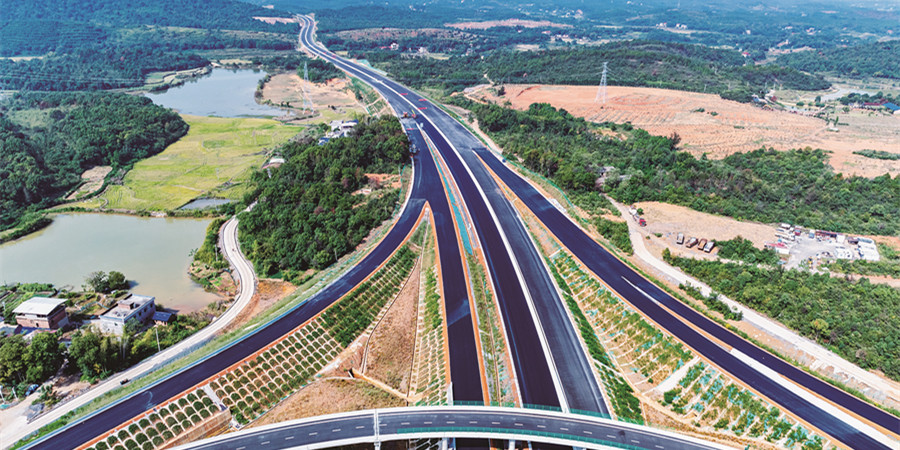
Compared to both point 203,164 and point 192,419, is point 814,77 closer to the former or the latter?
point 203,164

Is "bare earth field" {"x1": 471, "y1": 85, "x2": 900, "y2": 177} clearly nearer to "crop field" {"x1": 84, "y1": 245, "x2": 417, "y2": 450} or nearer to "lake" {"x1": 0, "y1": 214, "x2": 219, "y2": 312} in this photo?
"crop field" {"x1": 84, "y1": 245, "x2": 417, "y2": 450}

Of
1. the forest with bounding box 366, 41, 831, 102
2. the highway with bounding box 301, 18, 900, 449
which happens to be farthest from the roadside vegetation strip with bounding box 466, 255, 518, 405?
the forest with bounding box 366, 41, 831, 102

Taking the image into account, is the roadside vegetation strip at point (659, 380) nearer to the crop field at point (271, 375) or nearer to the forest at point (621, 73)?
the crop field at point (271, 375)

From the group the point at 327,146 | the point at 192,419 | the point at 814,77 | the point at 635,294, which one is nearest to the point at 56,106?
the point at 327,146

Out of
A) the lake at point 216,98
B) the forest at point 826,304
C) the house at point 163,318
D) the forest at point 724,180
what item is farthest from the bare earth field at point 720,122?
the house at point 163,318

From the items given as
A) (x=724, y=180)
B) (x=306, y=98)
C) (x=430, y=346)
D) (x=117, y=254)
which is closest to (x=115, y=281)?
(x=117, y=254)

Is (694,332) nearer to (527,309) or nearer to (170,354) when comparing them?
(527,309)
